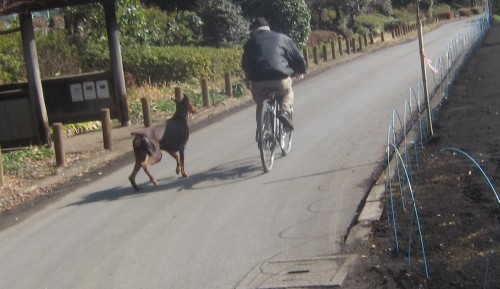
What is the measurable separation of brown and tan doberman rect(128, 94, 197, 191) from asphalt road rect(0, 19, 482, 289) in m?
0.33

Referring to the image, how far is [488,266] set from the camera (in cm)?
590

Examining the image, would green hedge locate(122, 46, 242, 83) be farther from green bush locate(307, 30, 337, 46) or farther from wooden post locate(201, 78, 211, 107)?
green bush locate(307, 30, 337, 46)

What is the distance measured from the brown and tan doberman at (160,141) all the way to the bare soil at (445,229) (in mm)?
3046

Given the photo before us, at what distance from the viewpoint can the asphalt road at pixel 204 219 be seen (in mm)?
7461

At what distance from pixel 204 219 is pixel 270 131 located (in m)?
2.56

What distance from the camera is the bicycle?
1093 centimetres

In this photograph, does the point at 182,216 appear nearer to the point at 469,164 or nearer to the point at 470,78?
the point at 469,164

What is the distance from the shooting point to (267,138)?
11.2m

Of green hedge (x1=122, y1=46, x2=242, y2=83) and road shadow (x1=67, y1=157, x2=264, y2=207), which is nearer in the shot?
road shadow (x1=67, y1=157, x2=264, y2=207)

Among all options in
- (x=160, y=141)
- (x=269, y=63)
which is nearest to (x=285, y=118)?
(x=269, y=63)

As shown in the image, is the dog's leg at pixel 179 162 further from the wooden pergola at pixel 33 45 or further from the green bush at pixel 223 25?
the green bush at pixel 223 25

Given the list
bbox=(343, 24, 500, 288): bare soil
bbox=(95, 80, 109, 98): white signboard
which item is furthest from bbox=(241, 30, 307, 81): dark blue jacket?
bbox=(95, 80, 109, 98): white signboard

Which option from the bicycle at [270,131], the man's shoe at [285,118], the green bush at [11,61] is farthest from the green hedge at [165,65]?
the bicycle at [270,131]

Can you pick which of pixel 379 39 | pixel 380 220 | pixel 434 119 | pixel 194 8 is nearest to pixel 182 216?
pixel 380 220
